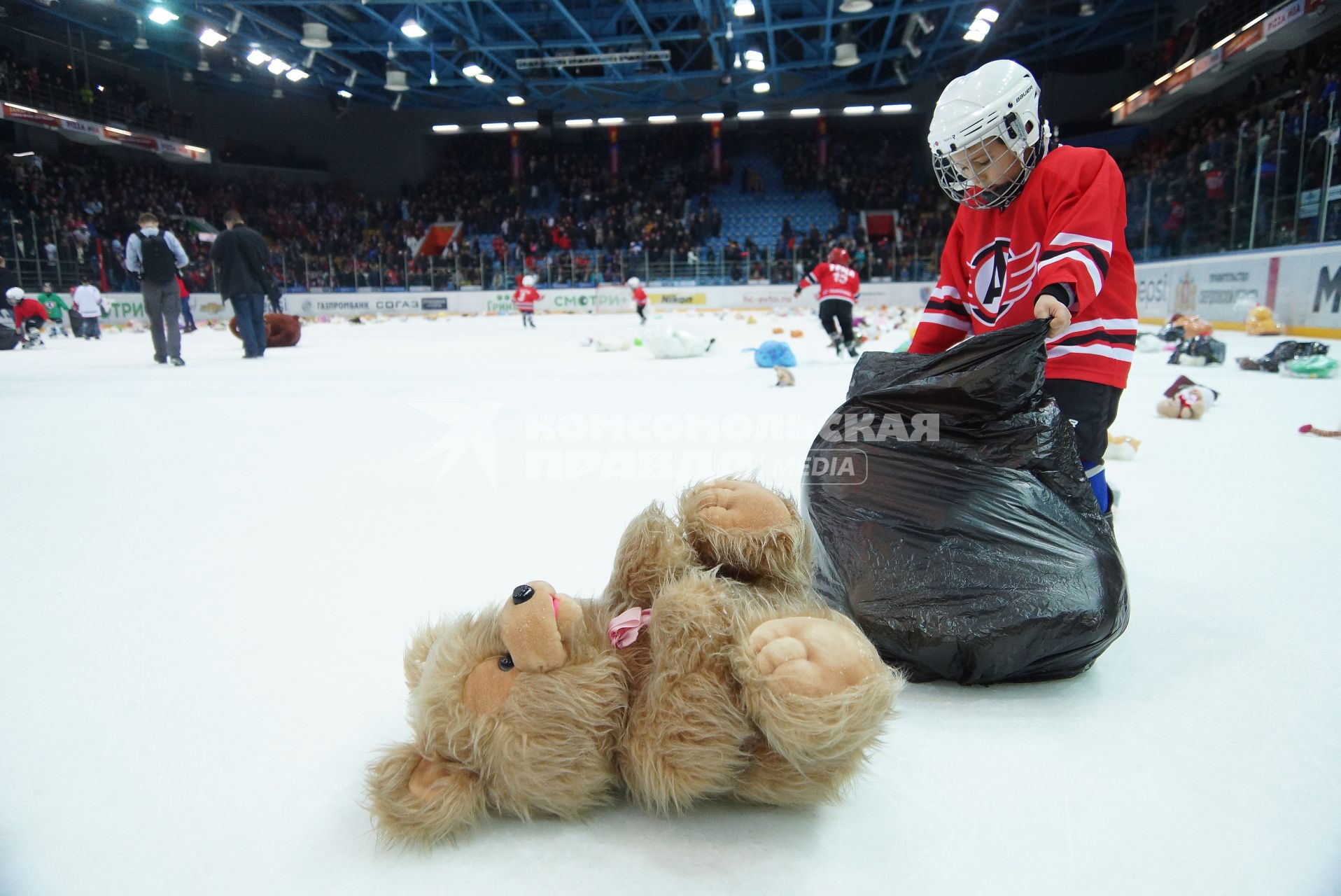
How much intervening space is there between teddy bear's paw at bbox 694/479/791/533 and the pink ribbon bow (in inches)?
6.6

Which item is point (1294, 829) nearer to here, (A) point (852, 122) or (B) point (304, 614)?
(B) point (304, 614)

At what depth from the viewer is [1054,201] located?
68.6 inches

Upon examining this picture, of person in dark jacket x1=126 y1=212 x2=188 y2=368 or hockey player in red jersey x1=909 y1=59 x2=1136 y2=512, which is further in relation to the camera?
person in dark jacket x1=126 y1=212 x2=188 y2=368

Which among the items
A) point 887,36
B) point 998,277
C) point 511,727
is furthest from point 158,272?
point 887,36

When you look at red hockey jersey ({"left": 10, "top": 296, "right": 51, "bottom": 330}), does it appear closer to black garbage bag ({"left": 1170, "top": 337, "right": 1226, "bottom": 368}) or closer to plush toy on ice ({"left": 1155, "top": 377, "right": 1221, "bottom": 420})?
plush toy on ice ({"left": 1155, "top": 377, "right": 1221, "bottom": 420})

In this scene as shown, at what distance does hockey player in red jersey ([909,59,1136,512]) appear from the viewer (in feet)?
5.38

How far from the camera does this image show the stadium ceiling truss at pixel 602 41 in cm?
1725

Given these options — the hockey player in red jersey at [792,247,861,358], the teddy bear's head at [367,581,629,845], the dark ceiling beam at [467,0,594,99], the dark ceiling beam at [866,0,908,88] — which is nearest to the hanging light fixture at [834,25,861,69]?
the dark ceiling beam at [866,0,908,88]

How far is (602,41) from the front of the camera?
19828mm

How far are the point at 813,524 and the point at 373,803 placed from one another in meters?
0.93

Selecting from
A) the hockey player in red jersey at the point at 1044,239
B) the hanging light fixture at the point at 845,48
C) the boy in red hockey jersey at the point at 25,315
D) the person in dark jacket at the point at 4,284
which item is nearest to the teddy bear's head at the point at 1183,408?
the hockey player in red jersey at the point at 1044,239

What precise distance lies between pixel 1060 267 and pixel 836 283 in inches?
226

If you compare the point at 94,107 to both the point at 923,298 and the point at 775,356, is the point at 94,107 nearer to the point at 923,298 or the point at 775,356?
the point at 775,356

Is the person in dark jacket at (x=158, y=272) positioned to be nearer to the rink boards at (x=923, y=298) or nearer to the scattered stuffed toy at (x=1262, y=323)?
the rink boards at (x=923, y=298)
